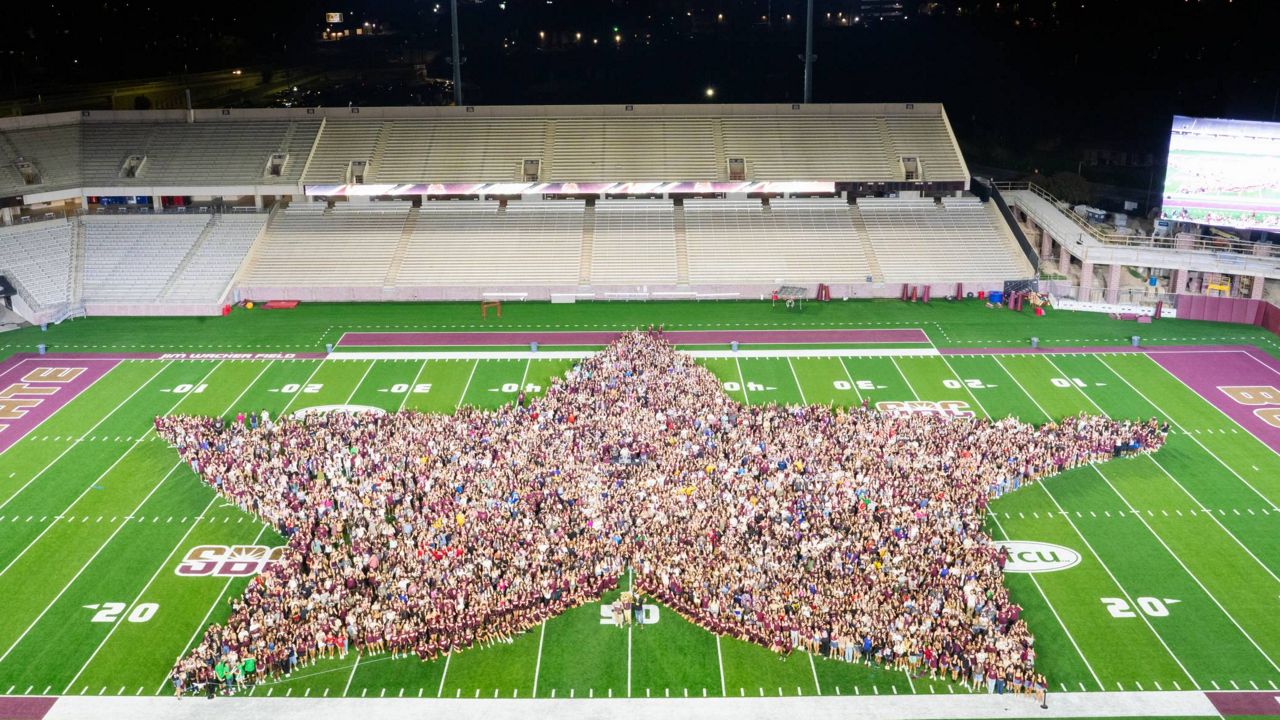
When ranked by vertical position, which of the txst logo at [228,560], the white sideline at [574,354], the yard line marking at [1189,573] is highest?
the white sideline at [574,354]

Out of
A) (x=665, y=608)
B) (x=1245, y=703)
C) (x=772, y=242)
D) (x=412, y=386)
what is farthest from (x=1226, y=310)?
(x=412, y=386)

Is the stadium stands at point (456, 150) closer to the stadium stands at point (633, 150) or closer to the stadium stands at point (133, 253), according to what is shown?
the stadium stands at point (633, 150)

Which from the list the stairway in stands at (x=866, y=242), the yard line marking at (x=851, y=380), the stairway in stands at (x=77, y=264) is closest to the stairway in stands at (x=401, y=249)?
the stairway in stands at (x=77, y=264)

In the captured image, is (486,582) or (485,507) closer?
(486,582)

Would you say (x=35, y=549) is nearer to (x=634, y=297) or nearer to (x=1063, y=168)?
(x=634, y=297)

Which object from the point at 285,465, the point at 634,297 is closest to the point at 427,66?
the point at 634,297

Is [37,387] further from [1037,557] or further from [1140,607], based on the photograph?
[1140,607]
